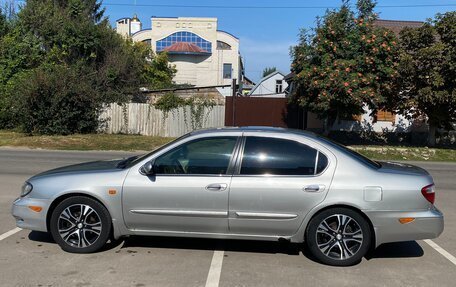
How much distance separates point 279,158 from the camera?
5.05 m

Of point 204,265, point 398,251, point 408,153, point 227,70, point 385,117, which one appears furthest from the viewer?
point 227,70

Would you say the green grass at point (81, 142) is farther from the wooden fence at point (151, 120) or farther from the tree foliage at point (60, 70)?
the wooden fence at point (151, 120)

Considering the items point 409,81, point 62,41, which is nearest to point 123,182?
point 409,81

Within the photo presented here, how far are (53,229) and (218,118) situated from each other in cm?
2049

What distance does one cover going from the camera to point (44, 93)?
22375mm

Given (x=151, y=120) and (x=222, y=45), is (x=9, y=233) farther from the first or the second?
(x=222, y=45)

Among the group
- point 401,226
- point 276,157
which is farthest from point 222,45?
point 401,226

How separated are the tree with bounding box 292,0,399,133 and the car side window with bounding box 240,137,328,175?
14.1 m

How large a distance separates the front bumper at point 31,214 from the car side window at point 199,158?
1331 mm

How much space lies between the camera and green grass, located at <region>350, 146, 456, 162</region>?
18.4m

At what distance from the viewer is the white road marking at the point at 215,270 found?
14.3 ft

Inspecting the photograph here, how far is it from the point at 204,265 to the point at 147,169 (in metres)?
1.18

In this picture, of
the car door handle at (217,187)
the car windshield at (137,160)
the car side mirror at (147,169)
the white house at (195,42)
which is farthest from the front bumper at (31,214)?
the white house at (195,42)

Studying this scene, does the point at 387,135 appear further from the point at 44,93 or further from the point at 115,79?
the point at 44,93
